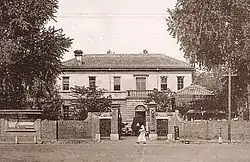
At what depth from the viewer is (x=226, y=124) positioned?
32781 mm

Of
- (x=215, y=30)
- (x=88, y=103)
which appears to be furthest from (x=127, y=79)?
(x=215, y=30)

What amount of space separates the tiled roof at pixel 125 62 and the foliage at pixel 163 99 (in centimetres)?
514

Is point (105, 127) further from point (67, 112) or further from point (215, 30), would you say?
point (67, 112)

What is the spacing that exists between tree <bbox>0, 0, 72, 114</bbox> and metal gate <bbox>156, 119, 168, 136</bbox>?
826 centimetres

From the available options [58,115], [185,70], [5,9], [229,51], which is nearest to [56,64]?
[5,9]

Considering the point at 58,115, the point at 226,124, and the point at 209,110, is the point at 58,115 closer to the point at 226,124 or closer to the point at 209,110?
the point at 209,110

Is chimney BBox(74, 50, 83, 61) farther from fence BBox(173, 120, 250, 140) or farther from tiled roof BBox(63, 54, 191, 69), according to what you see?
fence BBox(173, 120, 250, 140)

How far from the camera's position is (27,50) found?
3406 cm

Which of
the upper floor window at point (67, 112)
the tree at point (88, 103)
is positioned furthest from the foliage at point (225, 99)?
the upper floor window at point (67, 112)

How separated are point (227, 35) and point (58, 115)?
1770 cm

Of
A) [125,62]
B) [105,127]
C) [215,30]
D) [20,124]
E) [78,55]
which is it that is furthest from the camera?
[78,55]

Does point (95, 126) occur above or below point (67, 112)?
below

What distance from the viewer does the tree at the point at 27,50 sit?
106ft

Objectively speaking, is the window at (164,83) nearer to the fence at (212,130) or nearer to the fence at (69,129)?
the fence at (212,130)
